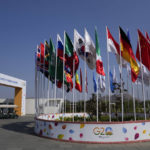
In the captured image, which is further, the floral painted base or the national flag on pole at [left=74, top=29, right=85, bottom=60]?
the national flag on pole at [left=74, top=29, right=85, bottom=60]

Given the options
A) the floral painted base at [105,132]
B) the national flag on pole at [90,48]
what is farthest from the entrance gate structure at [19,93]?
the floral painted base at [105,132]

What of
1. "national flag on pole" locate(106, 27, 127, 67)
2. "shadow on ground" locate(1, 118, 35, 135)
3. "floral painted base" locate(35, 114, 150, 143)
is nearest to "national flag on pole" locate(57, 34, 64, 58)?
"national flag on pole" locate(106, 27, 127, 67)

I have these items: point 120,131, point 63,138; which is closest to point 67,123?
point 63,138

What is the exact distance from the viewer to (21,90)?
40.7m

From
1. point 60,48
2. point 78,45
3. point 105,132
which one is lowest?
point 105,132

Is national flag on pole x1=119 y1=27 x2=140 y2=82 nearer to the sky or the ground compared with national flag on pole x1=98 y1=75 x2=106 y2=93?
nearer to the sky

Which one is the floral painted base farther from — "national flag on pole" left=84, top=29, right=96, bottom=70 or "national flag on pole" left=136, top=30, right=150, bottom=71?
"national flag on pole" left=84, top=29, right=96, bottom=70

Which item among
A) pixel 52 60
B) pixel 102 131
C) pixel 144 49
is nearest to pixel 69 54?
pixel 52 60

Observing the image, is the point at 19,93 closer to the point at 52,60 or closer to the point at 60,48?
the point at 52,60

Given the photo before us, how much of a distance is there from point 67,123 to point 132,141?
4.27m

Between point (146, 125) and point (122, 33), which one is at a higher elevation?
point (122, 33)

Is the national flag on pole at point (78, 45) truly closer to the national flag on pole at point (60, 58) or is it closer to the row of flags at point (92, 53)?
the row of flags at point (92, 53)

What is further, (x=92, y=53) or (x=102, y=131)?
(x=92, y=53)

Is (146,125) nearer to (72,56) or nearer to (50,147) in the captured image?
(50,147)
